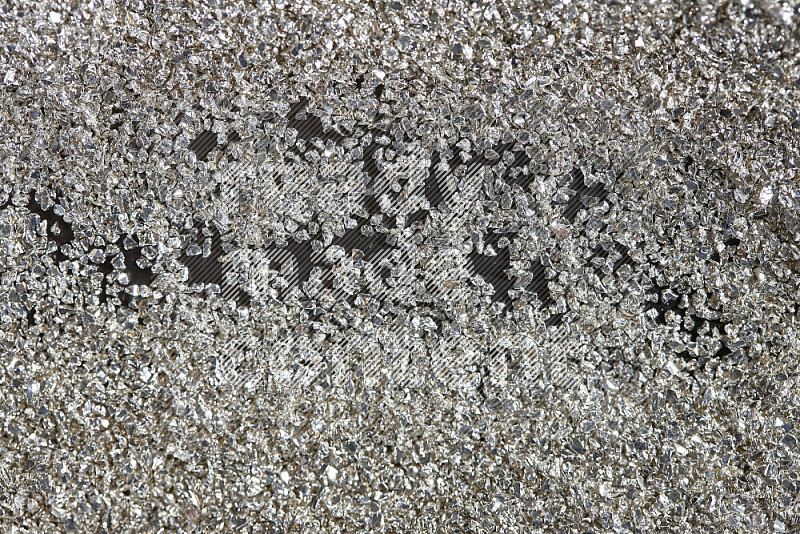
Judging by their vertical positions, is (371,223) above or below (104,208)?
above

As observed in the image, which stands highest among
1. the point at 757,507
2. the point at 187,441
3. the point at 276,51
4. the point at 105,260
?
the point at 276,51

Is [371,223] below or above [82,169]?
above

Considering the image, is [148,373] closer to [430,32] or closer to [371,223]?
[371,223]

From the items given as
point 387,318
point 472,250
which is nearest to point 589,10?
point 472,250

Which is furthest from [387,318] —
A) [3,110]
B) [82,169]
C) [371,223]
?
[3,110]

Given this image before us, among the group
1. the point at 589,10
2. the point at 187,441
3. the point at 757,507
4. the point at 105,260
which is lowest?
the point at 187,441

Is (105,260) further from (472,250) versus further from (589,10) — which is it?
(589,10)
